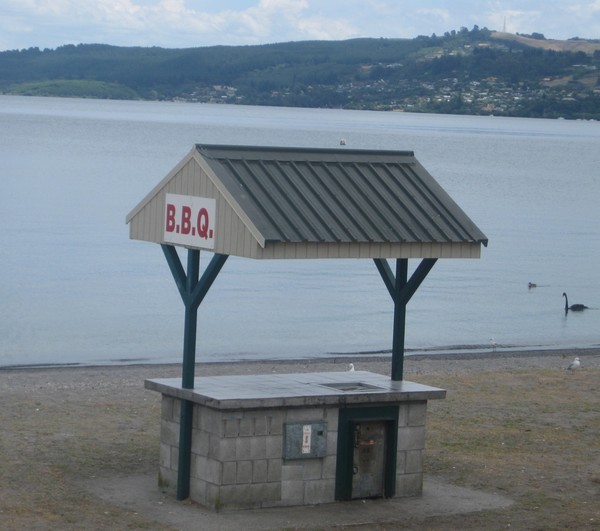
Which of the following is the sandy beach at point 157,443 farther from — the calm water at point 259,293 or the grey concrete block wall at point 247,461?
the calm water at point 259,293

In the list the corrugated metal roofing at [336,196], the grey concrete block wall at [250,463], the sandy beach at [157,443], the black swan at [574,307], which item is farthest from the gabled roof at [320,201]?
the black swan at [574,307]

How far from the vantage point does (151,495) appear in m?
12.8

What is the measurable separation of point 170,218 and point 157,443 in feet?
12.1

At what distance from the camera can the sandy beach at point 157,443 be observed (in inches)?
477

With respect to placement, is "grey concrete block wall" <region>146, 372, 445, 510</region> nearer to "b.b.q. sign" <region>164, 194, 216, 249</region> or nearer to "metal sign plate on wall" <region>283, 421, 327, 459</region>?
"metal sign plate on wall" <region>283, 421, 327, 459</region>

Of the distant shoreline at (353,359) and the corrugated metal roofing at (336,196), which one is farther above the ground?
the corrugated metal roofing at (336,196)

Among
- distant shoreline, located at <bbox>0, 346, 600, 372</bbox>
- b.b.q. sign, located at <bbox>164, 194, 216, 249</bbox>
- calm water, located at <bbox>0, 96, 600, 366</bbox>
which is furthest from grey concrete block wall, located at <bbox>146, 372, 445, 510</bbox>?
calm water, located at <bbox>0, 96, 600, 366</bbox>

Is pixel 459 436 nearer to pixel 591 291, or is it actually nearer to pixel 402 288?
pixel 402 288

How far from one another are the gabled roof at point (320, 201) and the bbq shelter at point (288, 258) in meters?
0.01

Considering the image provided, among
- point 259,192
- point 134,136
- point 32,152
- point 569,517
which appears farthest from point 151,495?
point 134,136

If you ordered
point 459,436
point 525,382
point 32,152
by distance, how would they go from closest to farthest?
point 459,436
point 525,382
point 32,152

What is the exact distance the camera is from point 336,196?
41.8 feet

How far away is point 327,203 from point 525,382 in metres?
9.58

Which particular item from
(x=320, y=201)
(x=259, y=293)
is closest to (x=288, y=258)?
(x=320, y=201)
